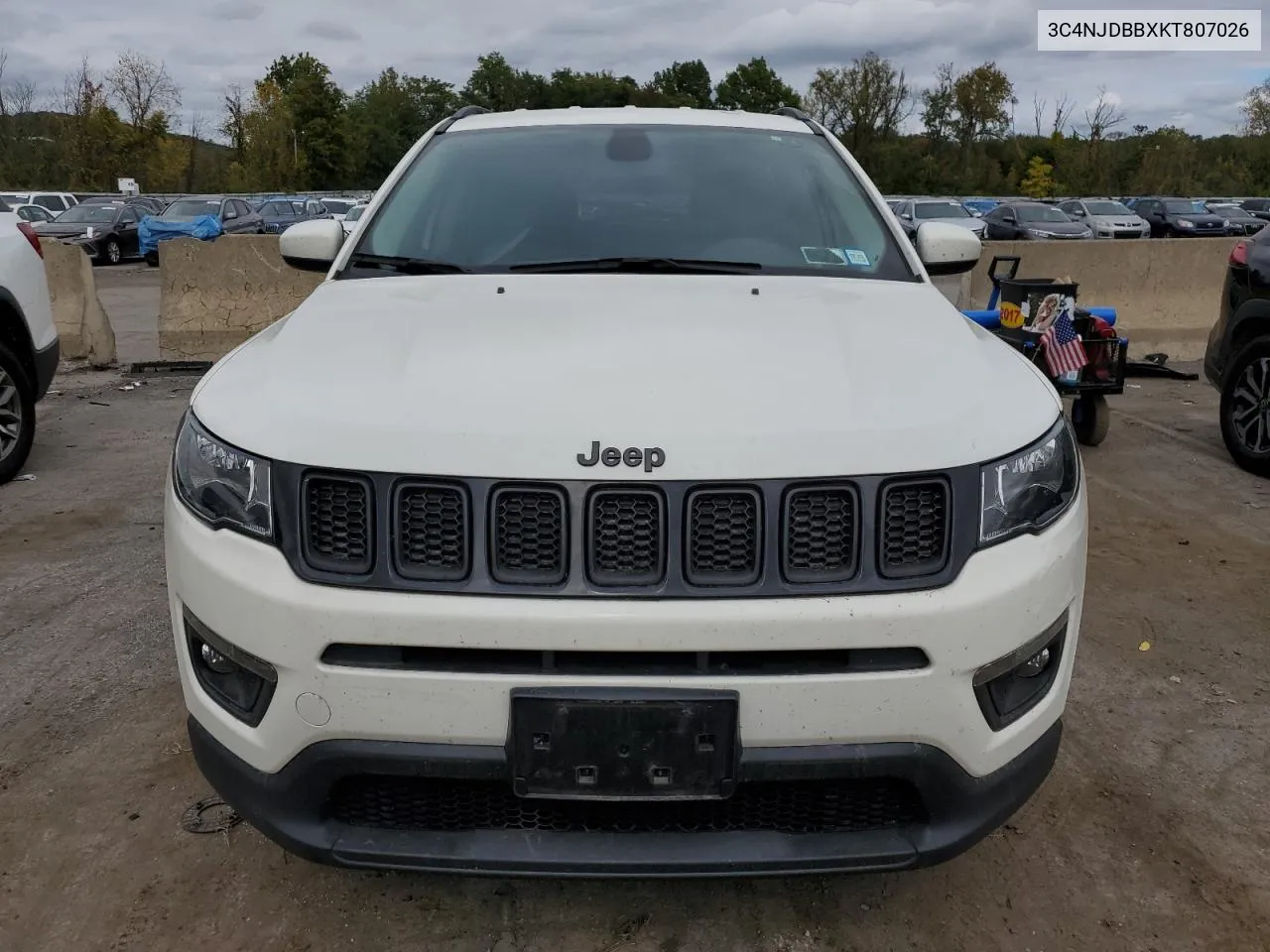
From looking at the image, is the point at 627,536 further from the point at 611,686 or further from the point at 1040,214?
the point at 1040,214

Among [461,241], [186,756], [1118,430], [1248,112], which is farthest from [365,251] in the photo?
[1248,112]

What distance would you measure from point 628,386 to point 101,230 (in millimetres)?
26352

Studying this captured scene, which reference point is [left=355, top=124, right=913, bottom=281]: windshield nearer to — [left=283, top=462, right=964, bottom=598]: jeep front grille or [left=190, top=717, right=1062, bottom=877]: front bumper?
[left=283, top=462, right=964, bottom=598]: jeep front grille

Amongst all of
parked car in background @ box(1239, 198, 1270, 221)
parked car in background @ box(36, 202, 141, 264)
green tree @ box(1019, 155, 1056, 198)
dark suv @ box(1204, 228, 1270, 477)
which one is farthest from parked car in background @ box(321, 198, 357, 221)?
green tree @ box(1019, 155, 1056, 198)

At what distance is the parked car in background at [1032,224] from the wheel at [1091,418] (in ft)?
66.0

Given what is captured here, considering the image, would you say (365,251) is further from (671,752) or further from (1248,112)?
(1248,112)

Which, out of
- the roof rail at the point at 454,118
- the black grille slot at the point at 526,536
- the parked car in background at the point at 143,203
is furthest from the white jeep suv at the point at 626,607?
the parked car in background at the point at 143,203

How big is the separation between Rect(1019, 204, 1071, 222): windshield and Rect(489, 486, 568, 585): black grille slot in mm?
26546

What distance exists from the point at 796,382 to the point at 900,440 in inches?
10.0

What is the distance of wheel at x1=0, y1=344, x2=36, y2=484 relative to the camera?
5805mm

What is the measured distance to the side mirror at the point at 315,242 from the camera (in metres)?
3.31

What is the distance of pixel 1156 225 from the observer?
32.4m

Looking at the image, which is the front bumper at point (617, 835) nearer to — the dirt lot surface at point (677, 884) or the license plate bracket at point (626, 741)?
the license plate bracket at point (626, 741)

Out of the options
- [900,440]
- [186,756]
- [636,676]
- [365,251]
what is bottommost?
[186,756]
